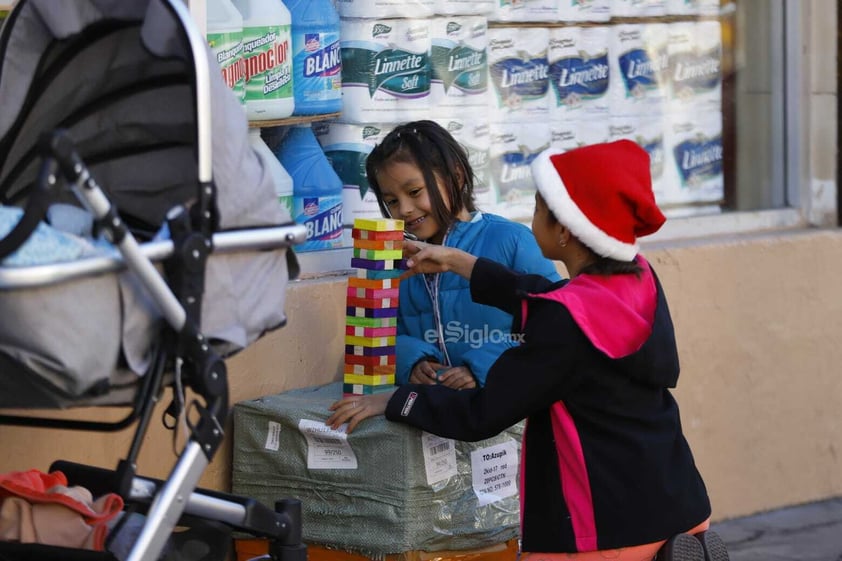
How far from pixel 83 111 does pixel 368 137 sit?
187 cm

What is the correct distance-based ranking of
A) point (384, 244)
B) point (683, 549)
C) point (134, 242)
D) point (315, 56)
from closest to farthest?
1. point (134, 242)
2. point (683, 549)
3. point (384, 244)
4. point (315, 56)

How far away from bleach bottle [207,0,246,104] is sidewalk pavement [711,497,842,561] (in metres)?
2.47

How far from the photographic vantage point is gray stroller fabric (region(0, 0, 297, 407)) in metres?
2.45

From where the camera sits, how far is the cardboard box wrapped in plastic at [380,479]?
3.77m

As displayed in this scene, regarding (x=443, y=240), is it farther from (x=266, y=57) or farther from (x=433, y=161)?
(x=266, y=57)

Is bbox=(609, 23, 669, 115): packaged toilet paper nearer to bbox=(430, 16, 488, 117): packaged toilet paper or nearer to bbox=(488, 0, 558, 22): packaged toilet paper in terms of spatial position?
bbox=(488, 0, 558, 22): packaged toilet paper

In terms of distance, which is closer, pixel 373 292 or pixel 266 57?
pixel 373 292

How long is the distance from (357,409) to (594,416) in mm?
762

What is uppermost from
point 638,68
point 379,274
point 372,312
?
point 638,68

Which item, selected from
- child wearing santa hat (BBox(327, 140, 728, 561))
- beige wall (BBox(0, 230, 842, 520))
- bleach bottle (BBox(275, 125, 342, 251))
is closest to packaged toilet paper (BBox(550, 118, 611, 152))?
beige wall (BBox(0, 230, 842, 520))

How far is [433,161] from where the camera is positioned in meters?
3.99

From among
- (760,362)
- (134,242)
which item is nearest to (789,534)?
(760,362)

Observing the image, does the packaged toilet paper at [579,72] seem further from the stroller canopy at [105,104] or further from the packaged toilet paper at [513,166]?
Answer: the stroller canopy at [105,104]

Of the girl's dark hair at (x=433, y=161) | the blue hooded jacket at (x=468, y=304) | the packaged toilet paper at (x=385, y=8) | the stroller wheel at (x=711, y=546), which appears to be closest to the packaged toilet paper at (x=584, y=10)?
the packaged toilet paper at (x=385, y=8)
